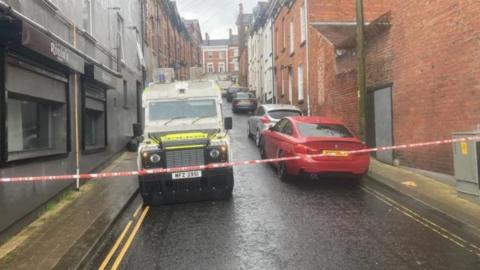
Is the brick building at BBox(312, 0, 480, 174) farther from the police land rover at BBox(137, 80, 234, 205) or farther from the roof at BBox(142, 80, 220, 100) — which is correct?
the roof at BBox(142, 80, 220, 100)

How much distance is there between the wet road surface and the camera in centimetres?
551

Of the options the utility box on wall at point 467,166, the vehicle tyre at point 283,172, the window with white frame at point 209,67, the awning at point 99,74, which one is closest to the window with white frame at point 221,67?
the window with white frame at point 209,67

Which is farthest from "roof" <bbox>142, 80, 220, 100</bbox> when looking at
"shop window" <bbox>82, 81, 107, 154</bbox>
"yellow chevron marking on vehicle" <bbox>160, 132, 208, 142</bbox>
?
"shop window" <bbox>82, 81, 107, 154</bbox>

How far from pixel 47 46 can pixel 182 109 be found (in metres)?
3.18

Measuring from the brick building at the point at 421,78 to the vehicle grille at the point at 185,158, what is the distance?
5.38m

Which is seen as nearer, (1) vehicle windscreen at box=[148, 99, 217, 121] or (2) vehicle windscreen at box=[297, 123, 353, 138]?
(1) vehicle windscreen at box=[148, 99, 217, 121]

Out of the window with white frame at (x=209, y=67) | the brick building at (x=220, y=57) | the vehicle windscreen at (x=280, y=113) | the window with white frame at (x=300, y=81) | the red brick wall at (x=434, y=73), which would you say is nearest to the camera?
the red brick wall at (x=434, y=73)

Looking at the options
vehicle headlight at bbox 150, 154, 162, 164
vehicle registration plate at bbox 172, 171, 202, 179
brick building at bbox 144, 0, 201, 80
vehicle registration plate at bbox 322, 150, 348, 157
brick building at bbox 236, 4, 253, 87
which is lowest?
vehicle registration plate at bbox 172, 171, 202, 179

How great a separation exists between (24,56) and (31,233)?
296 centimetres

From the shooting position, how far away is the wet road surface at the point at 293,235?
18.1ft

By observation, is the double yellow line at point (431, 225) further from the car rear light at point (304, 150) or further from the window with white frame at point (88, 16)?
the window with white frame at point (88, 16)

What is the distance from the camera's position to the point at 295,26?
25.2 metres

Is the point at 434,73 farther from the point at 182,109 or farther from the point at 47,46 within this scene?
the point at 47,46

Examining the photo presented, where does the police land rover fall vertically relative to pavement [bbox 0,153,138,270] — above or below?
above
